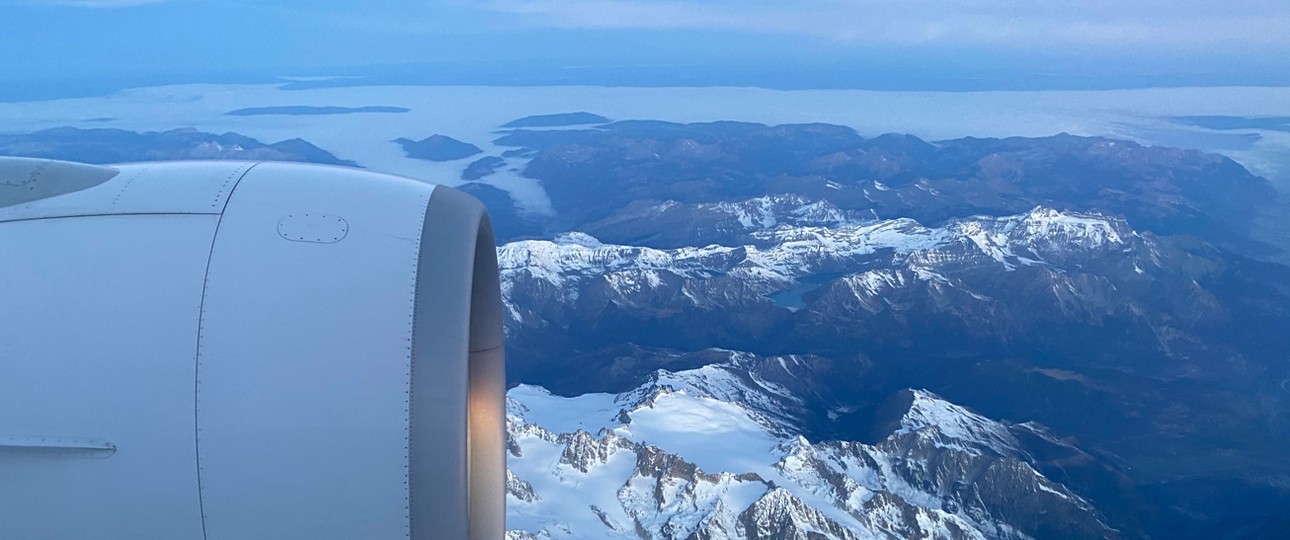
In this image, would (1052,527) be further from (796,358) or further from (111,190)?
(111,190)

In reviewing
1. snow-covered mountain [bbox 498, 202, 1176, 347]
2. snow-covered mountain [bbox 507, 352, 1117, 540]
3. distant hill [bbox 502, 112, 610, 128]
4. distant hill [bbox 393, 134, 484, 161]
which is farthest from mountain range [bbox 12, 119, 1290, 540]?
distant hill [bbox 502, 112, 610, 128]

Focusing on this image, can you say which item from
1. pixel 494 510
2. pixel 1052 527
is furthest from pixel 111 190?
pixel 1052 527

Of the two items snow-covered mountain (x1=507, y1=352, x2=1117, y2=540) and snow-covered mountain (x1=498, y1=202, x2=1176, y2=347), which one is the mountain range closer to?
snow-covered mountain (x1=507, y1=352, x2=1117, y2=540)

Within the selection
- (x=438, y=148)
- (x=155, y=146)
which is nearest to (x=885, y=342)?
(x=155, y=146)

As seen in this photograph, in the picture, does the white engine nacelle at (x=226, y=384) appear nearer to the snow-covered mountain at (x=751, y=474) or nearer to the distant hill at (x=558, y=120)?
the snow-covered mountain at (x=751, y=474)

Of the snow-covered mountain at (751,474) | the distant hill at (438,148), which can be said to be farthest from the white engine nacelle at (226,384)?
the distant hill at (438,148)

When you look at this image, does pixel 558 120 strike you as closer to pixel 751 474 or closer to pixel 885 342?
pixel 885 342
